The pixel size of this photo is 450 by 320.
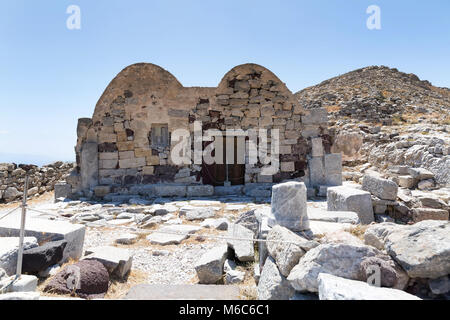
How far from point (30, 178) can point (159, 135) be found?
544cm

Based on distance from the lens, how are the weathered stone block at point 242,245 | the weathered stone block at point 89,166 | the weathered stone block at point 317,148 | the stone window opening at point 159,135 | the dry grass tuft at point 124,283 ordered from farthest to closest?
1. the stone window opening at point 159,135
2. the weathered stone block at point 317,148
3. the weathered stone block at point 89,166
4. the weathered stone block at point 242,245
5. the dry grass tuft at point 124,283

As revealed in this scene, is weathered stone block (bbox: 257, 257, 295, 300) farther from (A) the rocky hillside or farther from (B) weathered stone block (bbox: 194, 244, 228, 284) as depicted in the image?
(A) the rocky hillside

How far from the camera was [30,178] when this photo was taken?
10.0m

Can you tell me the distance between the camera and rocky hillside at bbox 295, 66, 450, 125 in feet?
66.2

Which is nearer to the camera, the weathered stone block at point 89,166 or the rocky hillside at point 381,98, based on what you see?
the weathered stone block at point 89,166

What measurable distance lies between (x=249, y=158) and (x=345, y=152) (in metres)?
8.27

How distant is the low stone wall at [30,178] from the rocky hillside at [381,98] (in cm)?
1902

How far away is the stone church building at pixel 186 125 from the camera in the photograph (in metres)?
8.94

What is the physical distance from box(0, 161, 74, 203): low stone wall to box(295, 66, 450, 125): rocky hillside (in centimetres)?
1902

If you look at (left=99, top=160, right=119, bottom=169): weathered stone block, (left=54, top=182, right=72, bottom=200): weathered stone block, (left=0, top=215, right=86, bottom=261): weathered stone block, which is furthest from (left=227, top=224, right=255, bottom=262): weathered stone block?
(left=54, top=182, right=72, bottom=200): weathered stone block

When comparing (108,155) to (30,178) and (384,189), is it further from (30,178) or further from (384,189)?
(384,189)

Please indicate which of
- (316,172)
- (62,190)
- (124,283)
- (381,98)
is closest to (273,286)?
(124,283)

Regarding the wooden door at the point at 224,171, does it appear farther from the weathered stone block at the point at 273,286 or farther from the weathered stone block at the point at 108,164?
the weathered stone block at the point at 273,286

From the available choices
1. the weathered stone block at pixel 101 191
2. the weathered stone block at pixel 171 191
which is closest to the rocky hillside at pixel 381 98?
the weathered stone block at pixel 171 191
